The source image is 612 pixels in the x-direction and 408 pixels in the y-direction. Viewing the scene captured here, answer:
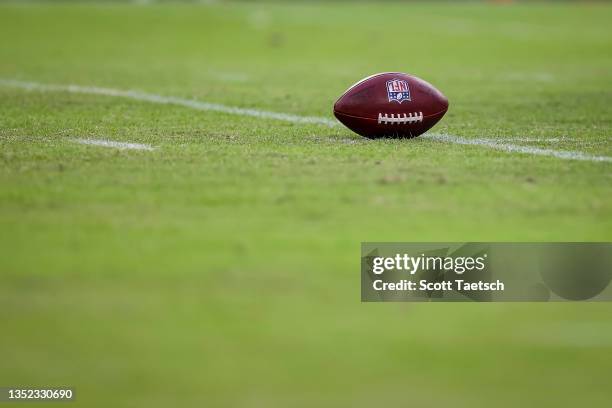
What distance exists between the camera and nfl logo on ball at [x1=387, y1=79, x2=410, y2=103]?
6.79 metres

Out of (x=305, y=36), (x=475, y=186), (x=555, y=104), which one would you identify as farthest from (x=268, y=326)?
(x=305, y=36)

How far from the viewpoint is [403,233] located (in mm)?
4516

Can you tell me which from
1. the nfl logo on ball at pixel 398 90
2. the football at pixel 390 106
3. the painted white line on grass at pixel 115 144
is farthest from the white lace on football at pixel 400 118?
the painted white line on grass at pixel 115 144

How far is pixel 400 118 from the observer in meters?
6.88

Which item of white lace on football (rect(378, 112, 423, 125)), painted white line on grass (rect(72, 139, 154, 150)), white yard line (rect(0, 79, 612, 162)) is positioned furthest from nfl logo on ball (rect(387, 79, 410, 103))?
painted white line on grass (rect(72, 139, 154, 150))

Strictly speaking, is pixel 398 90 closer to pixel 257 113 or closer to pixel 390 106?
pixel 390 106

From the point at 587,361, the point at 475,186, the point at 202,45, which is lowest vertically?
the point at 587,361

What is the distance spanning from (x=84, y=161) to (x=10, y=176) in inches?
21.3

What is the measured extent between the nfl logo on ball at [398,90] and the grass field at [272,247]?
0.28m

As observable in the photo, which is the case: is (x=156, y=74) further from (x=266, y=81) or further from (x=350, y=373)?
(x=350, y=373)

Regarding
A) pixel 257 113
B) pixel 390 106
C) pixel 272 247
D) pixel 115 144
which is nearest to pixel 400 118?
pixel 390 106

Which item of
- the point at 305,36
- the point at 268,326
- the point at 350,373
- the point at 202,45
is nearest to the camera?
the point at 350,373

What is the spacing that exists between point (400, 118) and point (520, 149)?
0.76 m

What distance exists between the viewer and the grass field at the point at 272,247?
316 centimetres
